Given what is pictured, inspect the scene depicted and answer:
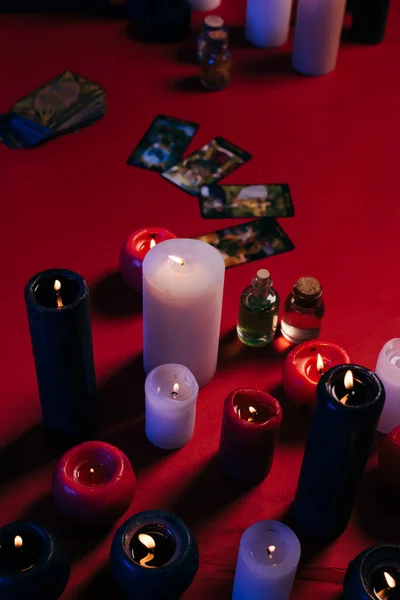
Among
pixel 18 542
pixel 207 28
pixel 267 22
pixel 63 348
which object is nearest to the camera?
pixel 18 542

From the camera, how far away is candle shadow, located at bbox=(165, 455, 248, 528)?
906mm

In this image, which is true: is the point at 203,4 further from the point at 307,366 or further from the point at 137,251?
the point at 307,366

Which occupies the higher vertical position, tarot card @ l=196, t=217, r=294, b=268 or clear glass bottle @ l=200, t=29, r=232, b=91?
clear glass bottle @ l=200, t=29, r=232, b=91

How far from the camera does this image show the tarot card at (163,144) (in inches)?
55.6

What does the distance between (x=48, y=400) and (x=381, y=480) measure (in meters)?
0.43

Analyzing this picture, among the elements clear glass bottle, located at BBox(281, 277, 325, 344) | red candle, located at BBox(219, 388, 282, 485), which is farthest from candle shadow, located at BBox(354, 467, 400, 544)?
clear glass bottle, located at BBox(281, 277, 325, 344)

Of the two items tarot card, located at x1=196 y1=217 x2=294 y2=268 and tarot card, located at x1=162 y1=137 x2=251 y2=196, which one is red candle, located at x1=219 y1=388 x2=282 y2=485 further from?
tarot card, located at x1=162 y1=137 x2=251 y2=196

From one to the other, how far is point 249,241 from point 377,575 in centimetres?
63

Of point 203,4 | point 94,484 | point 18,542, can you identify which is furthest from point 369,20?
point 18,542

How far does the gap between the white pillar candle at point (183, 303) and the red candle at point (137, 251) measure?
0.46 feet

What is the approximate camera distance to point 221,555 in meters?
0.86

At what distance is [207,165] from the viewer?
4.63ft

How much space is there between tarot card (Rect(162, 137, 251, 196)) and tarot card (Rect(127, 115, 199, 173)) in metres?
0.03

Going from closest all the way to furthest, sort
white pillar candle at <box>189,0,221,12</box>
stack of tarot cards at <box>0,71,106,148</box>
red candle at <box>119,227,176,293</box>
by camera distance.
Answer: red candle at <box>119,227,176,293</box> → stack of tarot cards at <box>0,71,106,148</box> → white pillar candle at <box>189,0,221,12</box>
